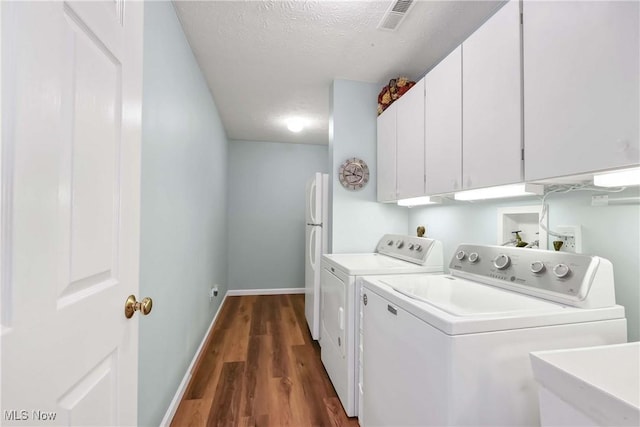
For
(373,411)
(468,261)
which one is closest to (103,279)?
(373,411)

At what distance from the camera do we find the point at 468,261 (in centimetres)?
149

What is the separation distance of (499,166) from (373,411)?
1297mm

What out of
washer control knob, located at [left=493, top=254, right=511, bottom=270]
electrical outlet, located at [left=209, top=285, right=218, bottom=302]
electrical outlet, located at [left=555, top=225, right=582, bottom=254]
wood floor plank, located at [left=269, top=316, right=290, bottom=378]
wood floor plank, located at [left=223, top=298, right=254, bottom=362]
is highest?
electrical outlet, located at [left=555, top=225, right=582, bottom=254]

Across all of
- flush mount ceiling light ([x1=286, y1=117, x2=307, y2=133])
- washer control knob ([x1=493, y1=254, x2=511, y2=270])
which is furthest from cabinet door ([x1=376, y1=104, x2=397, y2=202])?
flush mount ceiling light ([x1=286, y1=117, x2=307, y2=133])

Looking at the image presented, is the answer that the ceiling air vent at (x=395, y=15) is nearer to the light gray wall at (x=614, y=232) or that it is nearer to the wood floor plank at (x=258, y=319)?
the light gray wall at (x=614, y=232)

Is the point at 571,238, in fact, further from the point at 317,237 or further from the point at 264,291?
the point at 264,291

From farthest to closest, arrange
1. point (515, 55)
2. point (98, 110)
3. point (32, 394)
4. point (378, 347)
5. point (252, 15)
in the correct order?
1. point (252, 15)
2. point (378, 347)
3. point (515, 55)
4. point (98, 110)
5. point (32, 394)

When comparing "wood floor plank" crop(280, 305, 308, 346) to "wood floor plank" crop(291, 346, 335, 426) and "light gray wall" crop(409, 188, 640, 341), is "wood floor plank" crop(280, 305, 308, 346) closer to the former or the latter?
"wood floor plank" crop(291, 346, 335, 426)

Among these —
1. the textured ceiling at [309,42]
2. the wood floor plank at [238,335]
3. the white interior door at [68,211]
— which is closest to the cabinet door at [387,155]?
the textured ceiling at [309,42]

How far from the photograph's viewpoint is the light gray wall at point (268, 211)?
4414 millimetres

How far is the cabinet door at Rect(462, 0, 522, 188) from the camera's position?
1098 millimetres

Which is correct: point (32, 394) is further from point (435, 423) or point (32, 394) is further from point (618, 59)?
point (618, 59)

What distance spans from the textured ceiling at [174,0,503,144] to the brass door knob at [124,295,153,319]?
66.4 inches

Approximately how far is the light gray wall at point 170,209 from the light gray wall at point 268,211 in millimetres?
1773
